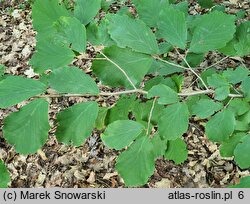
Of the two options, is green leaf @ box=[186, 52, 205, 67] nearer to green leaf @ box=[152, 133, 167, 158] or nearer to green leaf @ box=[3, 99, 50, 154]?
green leaf @ box=[152, 133, 167, 158]

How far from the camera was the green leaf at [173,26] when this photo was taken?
1139 millimetres

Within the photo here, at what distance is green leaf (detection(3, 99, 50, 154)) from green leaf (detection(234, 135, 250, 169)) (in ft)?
2.22

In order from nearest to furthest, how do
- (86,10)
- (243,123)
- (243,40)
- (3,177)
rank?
1. (3,177)
2. (86,10)
3. (243,123)
4. (243,40)

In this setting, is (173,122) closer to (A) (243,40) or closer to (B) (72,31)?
(B) (72,31)

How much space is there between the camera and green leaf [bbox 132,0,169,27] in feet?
4.26

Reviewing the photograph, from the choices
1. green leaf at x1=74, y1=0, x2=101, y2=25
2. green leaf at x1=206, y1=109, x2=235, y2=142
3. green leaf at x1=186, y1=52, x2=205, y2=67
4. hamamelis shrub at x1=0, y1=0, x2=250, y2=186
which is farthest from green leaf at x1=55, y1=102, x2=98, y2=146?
green leaf at x1=186, y1=52, x2=205, y2=67

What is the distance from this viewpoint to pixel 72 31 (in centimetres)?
105

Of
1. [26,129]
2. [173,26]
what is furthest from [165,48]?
[26,129]

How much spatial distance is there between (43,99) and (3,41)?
4334mm

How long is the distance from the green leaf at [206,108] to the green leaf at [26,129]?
0.52 m

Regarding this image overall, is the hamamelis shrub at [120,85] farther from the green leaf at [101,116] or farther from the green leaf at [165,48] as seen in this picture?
the green leaf at [165,48]

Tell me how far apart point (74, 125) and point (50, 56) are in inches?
9.5

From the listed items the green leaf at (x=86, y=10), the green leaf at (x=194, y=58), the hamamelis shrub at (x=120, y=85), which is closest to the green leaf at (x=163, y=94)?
the hamamelis shrub at (x=120, y=85)

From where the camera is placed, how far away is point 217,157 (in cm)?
284
